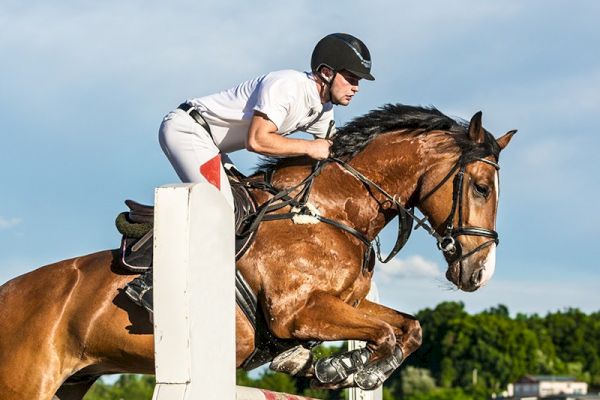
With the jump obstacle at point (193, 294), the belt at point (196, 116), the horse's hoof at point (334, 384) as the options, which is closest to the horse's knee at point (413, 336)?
the horse's hoof at point (334, 384)

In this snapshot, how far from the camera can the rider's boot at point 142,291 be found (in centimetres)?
519

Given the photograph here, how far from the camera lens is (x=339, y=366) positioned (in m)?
5.36

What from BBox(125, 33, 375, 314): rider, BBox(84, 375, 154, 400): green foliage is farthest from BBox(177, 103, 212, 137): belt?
BBox(84, 375, 154, 400): green foliage

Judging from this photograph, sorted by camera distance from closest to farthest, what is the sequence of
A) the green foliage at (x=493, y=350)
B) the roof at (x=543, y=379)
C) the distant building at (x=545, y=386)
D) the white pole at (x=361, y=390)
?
the white pole at (x=361, y=390)
the distant building at (x=545, y=386)
the roof at (x=543, y=379)
the green foliage at (x=493, y=350)

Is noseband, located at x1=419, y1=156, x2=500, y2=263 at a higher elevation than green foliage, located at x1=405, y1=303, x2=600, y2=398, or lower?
lower

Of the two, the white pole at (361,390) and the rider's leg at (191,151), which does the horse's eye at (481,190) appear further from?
the rider's leg at (191,151)

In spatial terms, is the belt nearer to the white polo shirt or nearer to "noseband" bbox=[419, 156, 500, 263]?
the white polo shirt

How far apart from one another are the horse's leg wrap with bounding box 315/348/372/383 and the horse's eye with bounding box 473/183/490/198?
1060mm

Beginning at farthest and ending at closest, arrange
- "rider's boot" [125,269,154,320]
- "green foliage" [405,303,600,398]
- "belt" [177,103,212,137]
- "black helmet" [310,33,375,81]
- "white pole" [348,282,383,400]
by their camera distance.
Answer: "green foliage" [405,303,600,398] < "white pole" [348,282,383,400] < "belt" [177,103,212,137] < "black helmet" [310,33,375,81] < "rider's boot" [125,269,154,320]

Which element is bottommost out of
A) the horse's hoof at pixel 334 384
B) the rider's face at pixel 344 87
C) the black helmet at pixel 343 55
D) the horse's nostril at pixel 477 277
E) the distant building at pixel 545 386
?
the horse's hoof at pixel 334 384

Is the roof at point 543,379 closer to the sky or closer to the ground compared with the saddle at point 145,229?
closer to the sky

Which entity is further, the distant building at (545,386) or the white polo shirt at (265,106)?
the distant building at (545,386)

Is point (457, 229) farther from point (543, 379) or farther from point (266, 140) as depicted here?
point (543, 379)

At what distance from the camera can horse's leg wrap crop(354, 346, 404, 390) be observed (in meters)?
5.33
